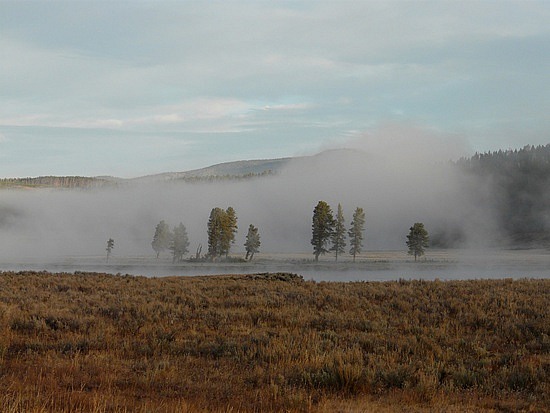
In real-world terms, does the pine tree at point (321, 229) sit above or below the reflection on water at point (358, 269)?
above

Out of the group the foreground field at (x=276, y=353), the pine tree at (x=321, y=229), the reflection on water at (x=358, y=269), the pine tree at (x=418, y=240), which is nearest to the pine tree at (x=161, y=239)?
the reflection on water at (x=358, y=269)

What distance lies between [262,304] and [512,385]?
37.6ft

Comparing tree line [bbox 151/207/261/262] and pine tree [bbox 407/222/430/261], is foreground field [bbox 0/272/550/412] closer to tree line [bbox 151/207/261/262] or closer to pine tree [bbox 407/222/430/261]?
tree line [bbox 151/207/261/262]

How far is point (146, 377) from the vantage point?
9.93 metres

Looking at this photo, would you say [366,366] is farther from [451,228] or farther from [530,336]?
[451,228]

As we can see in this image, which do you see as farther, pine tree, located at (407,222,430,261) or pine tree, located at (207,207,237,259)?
pine tree, located at (407,222,430,261)

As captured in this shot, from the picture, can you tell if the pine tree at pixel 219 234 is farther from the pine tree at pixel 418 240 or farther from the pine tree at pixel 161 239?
the pine tree at pixel 418 240

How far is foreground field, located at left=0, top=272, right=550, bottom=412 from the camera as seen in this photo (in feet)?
28.9

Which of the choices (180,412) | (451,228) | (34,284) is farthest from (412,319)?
(451,228)

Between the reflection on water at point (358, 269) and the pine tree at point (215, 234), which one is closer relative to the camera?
the reflection on water at point (358, 269)

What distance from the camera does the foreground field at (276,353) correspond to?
880 centimetres

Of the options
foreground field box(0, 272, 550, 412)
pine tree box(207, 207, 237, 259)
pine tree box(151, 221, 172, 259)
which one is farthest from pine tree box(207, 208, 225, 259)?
foreground field box(0, 272, 550, 412)

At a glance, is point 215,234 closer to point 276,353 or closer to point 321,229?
point 321,229

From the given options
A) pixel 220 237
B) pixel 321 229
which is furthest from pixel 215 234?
pixel 321 229
